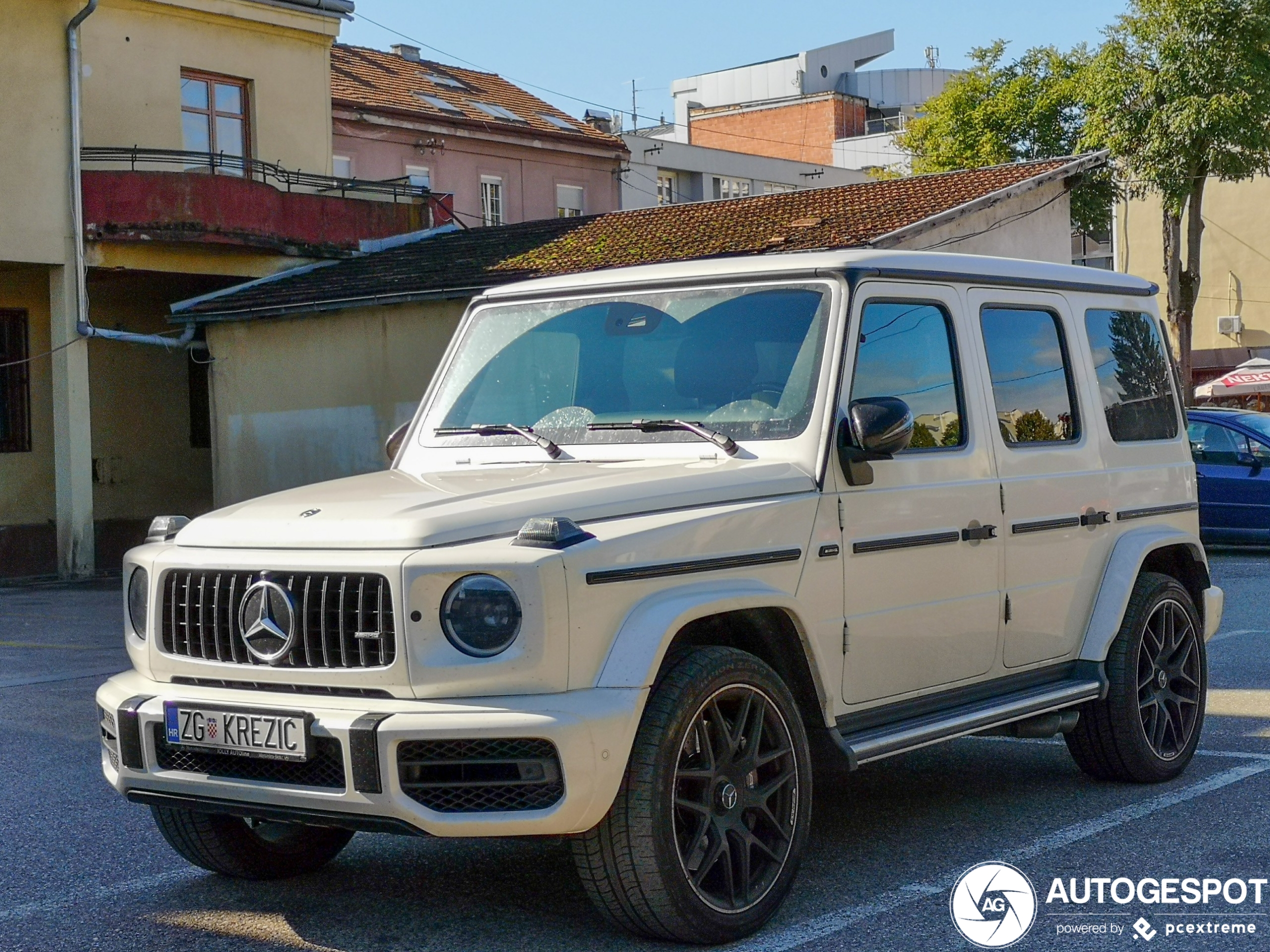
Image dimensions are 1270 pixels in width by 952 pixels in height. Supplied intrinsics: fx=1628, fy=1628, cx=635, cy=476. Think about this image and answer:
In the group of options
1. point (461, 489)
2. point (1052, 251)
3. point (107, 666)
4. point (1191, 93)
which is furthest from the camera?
point (1191, 93)

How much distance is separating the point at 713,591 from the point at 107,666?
812 centimetres

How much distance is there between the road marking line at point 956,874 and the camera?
4.52 m

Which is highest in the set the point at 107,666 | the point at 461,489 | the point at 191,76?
the point at 191,76

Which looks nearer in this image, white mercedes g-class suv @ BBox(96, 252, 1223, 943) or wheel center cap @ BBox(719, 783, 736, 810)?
white mercedes g-class suv @ BBox(96, 252, 1223, 943)

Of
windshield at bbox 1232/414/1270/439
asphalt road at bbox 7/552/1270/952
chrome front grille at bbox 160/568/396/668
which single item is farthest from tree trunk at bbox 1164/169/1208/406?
chrome front grille at bbox 160/568/396/668

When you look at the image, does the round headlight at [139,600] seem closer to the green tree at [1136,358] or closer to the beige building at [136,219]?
the green tree at [1136,358]

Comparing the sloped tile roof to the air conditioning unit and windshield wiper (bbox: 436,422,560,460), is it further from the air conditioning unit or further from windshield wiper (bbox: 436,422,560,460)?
Result: the air conditioning unit

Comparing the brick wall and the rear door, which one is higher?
the brick wall

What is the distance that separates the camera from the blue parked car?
1825 cm

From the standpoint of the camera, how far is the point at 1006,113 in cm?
4031

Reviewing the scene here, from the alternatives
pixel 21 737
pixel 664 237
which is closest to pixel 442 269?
pixel 664 237

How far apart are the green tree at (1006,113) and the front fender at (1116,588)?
110 feet

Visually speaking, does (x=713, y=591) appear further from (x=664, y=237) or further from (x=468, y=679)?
(x=664, y=237)

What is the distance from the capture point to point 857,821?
5941 millimetres
